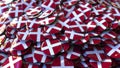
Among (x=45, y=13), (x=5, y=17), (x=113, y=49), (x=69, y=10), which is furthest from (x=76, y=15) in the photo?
(x=5, y=17)

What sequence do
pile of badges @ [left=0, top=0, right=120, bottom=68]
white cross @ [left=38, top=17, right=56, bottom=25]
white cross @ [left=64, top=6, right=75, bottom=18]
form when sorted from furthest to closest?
white cross @ [left=64, top=6, right=75, bottom=18] < white cross @ [left=38, top=17, right=56, bottom=25] < pile of badges @ [left=0, top=0, right=120, bottom=68]

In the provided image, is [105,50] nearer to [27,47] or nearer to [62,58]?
[62,58]

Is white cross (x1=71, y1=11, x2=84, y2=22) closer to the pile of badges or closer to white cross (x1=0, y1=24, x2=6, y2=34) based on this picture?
the pile of badges

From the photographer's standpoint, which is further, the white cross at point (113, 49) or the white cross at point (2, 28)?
the white cross at point (2, 28)

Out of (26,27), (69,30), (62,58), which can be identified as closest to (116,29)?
(69,30)

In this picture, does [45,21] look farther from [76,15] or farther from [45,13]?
[76,15]

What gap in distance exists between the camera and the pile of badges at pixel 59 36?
162cm

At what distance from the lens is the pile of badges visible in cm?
162

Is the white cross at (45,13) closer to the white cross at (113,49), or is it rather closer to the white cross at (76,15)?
the white cross at (76,15)

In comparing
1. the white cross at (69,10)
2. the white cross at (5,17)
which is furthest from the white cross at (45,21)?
the white cross at (5,17)

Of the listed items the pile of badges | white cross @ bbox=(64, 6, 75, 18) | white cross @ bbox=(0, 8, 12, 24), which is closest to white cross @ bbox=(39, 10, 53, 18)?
the pile of badges

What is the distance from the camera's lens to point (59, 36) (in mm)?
1695

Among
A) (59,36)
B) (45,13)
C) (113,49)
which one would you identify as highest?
(45,13)

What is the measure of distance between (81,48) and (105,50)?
146mm
